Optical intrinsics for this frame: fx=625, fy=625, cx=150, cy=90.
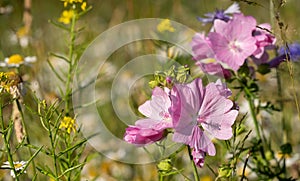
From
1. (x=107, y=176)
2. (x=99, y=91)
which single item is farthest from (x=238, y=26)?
(x=99, y=91)

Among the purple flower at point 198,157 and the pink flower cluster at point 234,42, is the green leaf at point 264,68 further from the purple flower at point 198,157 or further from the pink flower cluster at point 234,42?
the purple flower at point 198,157

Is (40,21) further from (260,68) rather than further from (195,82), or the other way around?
(195,82)

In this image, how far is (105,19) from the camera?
3744mm

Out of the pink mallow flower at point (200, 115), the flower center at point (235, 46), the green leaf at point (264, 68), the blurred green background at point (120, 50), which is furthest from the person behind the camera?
the blurred green background at point (120, 50)

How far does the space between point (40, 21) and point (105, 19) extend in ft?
1.26

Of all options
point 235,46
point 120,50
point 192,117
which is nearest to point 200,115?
point 192,117

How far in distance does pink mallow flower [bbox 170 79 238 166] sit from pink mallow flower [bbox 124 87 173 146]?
1.1 inches

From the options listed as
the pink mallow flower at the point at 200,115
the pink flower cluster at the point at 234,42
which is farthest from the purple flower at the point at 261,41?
the pink mallow flower at the point at 200,115

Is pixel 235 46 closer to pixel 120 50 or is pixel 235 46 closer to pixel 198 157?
pixel 198 157

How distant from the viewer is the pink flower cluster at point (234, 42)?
1.35 m

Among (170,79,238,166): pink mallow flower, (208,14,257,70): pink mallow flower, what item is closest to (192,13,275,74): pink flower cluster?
(208,14,257,70): pink mallow flower

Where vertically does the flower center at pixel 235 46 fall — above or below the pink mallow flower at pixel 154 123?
above

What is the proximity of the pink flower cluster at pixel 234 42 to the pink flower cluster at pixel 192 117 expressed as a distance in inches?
12.0

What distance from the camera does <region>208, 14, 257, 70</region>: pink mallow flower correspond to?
1348 millimetres
